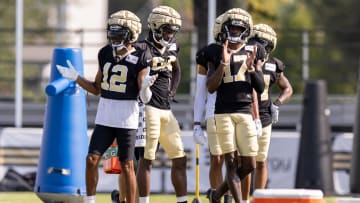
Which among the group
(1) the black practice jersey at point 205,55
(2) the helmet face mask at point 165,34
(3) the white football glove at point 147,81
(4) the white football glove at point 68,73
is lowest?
(3) the white football glove at point 147,81

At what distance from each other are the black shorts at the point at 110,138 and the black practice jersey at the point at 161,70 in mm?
577

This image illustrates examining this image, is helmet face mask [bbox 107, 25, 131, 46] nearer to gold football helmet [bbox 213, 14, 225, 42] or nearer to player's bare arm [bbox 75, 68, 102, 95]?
player's bare arm [bbox 75, 68, 102, 95]

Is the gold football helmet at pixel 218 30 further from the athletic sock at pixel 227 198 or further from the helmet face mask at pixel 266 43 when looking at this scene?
the athletic sock at pixel 227 198

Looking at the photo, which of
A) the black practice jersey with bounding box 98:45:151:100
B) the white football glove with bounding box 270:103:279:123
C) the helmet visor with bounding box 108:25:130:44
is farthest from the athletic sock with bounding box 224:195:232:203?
the helmet visor with bounding box 108:25:130:44

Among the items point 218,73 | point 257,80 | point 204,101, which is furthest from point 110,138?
point 257,80

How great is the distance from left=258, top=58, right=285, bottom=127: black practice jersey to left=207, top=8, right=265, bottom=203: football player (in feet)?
4.09

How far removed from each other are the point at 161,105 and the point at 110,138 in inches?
29.7

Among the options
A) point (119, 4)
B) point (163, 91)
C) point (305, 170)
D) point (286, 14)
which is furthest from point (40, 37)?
point (163, 91)

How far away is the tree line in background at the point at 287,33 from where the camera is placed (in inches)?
1044

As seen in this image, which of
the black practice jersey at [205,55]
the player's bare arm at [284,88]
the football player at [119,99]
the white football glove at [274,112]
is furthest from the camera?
the player's bare arm at [284,88]

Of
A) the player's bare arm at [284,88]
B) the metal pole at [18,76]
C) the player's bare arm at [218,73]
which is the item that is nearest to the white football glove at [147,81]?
the player's bare arm at [218,73]

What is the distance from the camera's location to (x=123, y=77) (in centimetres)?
1322

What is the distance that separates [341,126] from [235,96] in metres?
11.9

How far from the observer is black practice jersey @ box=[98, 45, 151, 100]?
13219 millimetres
